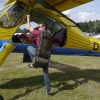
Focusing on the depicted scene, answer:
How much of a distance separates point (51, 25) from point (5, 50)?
7.50ft

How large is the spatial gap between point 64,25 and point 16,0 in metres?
1.83

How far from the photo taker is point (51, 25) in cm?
1026

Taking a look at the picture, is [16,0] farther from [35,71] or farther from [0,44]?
[35,71]

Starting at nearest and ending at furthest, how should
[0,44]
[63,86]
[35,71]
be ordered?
[0,44] < [63,86] < [35,71]

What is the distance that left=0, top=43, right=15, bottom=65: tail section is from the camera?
27.5ft

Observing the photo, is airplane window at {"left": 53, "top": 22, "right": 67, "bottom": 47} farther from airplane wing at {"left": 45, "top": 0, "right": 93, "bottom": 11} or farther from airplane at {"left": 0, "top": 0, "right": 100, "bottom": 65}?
airplane wing at {"left": 45, "top": 0, "right": 93, "bottom": 11}

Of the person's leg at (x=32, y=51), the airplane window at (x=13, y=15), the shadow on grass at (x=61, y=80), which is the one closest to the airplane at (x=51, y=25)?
the airplane window at (x=13, y=15)

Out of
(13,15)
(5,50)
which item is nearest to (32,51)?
(5,50)

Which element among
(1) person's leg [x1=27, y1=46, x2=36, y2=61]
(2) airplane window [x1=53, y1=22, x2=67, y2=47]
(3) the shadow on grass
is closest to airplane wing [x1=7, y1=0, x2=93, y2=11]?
(2) airplane window [x1=53, y1=22, x2=67, y2=47]

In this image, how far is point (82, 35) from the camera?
1067 cm

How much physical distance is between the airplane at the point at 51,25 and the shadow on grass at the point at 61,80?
36.6 inches

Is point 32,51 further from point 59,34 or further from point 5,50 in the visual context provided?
point 59,34

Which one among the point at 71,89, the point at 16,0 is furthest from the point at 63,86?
the point at 16,0

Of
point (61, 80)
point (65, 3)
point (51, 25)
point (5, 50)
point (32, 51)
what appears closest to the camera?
point (5, 50)
